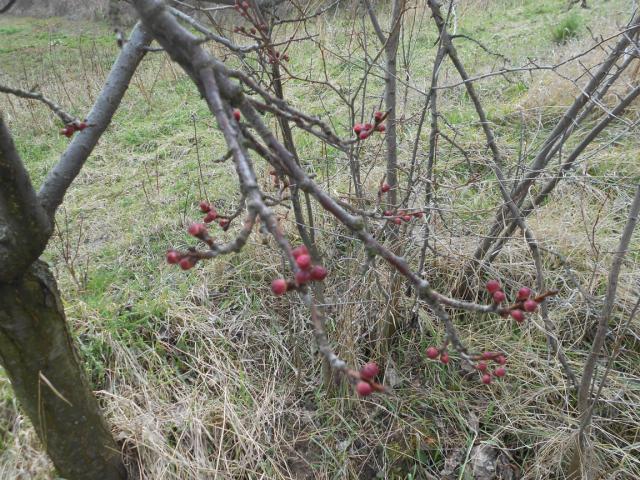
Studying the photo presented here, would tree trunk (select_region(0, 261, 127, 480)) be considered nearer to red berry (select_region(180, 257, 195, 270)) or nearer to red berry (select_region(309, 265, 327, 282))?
red berry (select_region(180, 257, 195, 270))

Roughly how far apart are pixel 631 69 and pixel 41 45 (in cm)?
1246

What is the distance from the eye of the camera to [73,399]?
149 centimetres

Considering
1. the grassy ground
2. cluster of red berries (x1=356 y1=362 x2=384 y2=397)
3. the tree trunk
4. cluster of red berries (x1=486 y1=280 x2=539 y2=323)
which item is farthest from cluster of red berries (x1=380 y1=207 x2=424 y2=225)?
the tree trunk

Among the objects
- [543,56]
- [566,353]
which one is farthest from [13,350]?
[543,56]

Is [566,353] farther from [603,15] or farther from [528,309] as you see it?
[603,15]

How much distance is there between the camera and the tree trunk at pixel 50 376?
4.21 feet

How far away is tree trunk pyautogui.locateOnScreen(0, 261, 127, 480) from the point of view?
128 centimetres

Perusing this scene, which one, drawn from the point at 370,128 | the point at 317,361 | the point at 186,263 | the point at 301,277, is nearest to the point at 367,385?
the point at 301,277

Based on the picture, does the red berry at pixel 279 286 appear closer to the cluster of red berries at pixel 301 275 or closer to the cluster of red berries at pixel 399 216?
the cluster of red berries at pixel 301 275

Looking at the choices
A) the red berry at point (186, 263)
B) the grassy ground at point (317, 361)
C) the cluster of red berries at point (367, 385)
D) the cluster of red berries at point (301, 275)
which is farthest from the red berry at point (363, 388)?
the grassy ground at point (317, 361)

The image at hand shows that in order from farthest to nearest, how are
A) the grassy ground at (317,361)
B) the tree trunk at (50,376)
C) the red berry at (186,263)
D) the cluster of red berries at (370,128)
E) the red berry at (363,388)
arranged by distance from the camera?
1. the grassy ground at (317,361)
2. the tree trunk at (50,376)
3. the cluster of red berries at (370,128)
4. the red berry at (186,263)
5. the red berry at (363,388)

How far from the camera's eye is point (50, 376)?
4.61 ft

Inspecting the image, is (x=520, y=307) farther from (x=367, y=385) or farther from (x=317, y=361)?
(x=317, y=361)

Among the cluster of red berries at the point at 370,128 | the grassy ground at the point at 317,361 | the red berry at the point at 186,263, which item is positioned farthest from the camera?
the grassy ground at the point at 317,361
